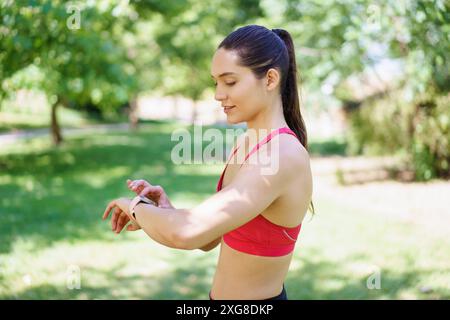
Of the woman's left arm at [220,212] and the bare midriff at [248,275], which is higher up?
the woman's left arm at [220,212]

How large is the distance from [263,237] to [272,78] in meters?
0.56

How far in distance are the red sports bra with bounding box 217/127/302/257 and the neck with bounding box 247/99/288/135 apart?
4cm

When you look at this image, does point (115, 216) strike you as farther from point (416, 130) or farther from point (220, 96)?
point (416, 130)

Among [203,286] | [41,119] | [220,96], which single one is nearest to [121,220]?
[220,96]

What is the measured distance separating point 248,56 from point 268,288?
33.7 inches

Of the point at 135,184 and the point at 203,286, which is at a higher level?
the point at 135,184

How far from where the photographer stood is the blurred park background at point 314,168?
16.8 feet

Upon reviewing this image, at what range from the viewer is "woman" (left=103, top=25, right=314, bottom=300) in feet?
4.92

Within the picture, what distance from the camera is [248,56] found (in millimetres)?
1673

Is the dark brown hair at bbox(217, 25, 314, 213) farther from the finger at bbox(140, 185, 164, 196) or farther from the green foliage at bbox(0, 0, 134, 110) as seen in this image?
the green foliage at bbox(0, 0, 134, 110)

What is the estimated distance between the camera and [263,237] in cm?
172

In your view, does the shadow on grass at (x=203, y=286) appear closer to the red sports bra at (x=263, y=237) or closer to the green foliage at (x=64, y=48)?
the green foliage at (x=64, y=48)

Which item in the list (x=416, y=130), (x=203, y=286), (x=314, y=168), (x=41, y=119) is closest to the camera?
(x=203, y=286)

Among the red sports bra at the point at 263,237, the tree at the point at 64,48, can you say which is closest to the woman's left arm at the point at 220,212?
the red sports bra at the point at 263,237
